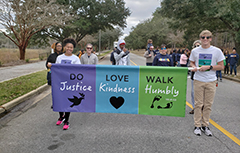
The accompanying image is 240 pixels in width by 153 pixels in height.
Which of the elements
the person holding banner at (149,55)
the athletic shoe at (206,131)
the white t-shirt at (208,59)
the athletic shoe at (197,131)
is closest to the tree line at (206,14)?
the person holding banner at (149,55)

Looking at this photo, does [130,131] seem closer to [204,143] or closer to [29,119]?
[204,143]

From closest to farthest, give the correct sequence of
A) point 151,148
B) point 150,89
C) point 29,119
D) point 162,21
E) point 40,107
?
point 151,148, point 150,89, point 29,119, point 40,107, point 162,21

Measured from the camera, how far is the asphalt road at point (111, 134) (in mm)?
3533

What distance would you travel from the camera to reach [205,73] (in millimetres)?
4035

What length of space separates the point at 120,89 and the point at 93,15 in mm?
29794

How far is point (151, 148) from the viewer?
353cm

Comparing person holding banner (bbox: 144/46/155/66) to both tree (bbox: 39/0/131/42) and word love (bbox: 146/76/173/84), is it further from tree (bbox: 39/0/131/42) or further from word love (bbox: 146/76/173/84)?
tree (bbox: 39/0/131/42)

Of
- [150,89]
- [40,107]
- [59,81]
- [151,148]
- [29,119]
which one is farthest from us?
[40,107]

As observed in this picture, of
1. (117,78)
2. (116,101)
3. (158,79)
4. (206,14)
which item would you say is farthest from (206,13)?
(116,101)

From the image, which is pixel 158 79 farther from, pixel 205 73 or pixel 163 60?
pixel 163 60

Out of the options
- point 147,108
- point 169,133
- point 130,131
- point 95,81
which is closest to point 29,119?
point 95,81

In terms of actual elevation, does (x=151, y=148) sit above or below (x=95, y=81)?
Answer: below

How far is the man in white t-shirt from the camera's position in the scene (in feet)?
13.0

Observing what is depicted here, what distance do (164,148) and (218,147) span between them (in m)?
0.97
